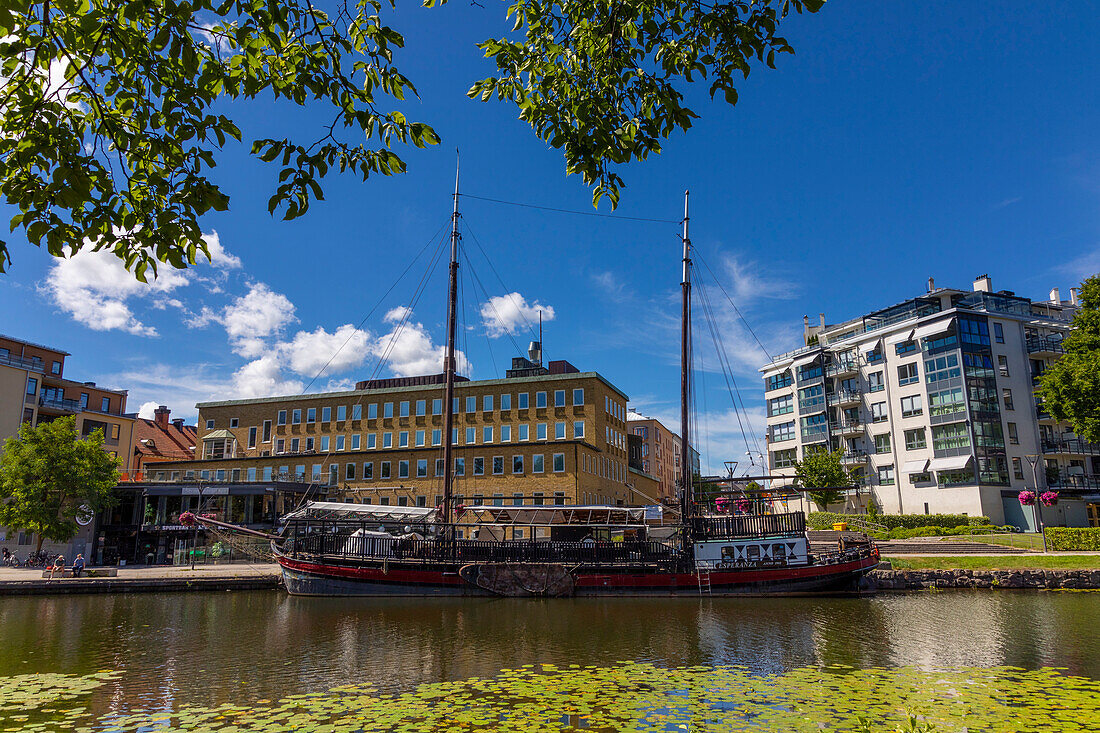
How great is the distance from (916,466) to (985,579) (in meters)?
29.5

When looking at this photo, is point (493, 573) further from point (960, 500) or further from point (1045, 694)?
point (960, 500)

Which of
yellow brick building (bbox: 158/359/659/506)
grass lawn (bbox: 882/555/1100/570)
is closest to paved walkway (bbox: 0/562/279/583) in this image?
yellow brick building (bbox: 158/359/659/506)

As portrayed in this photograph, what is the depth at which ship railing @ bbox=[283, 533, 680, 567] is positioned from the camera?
107 feet

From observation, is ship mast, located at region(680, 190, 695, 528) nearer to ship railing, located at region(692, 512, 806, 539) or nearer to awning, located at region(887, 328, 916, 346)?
ship railing, located at region(692, 512, 806, 539)

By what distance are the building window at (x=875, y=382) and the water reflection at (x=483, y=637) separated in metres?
37.1

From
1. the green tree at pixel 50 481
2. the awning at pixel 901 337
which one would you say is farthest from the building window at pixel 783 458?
the green tree at pixel 50 481

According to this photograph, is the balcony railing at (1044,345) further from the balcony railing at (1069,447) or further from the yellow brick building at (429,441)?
the yellow brick building at (429,441)

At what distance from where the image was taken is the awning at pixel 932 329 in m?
55.2

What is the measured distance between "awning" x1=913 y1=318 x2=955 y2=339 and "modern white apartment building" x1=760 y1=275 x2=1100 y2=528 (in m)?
0.11

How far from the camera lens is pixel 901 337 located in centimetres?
6019

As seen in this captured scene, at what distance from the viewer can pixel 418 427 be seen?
196 ft

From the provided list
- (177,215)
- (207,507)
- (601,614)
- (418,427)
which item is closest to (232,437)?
(207,507)

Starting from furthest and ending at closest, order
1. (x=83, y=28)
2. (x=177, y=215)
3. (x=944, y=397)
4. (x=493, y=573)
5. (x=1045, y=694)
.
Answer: (x=944, y=397) < (x=493, y=573) < (x=1045, y=694) < (x=177, y=215) < (x=83, y=28)

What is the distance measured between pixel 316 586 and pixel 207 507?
2314 centimetres
